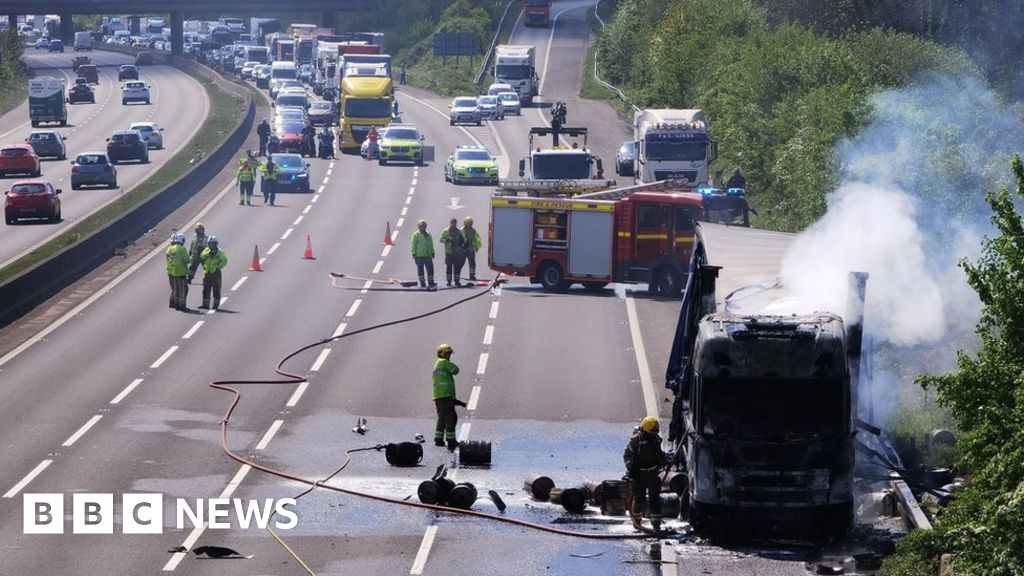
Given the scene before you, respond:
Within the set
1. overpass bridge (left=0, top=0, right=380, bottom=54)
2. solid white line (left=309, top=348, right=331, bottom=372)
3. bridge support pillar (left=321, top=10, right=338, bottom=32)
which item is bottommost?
solid white line (left=309, top=348, right=331, bottom=372)

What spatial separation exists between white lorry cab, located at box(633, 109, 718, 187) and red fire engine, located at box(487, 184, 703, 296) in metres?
14.1

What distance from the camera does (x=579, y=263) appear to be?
41156mm

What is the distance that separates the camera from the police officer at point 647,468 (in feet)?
66.3

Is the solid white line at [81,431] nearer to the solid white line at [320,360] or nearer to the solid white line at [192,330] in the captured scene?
the solid white line at [320,360]

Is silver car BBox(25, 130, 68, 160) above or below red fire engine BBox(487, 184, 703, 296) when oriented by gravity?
below

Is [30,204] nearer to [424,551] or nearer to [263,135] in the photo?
[263,135]

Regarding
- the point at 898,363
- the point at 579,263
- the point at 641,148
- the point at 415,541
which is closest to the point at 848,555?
the point at 415,541

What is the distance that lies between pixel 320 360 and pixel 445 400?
8.46 meters

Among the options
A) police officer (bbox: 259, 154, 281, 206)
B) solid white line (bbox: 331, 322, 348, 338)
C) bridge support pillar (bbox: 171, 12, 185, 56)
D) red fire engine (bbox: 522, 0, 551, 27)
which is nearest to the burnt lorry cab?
solid white line (bbox: 331, 322, 348, 338)

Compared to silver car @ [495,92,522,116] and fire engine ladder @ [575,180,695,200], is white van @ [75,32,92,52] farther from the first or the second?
fire engine ladder @ [575,180,695,200]

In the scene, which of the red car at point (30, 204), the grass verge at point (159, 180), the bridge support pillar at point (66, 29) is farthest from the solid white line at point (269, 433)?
the bridge support pillar at point (66, 29)

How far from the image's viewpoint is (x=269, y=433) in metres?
26.1

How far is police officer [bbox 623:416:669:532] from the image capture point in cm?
2020

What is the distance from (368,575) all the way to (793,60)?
38673 millimetres
